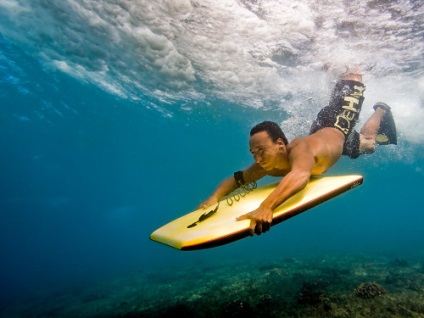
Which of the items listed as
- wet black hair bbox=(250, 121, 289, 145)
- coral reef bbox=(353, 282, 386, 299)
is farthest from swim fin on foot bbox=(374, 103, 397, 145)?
wet black hair bbox=(250, 121, 289, 145)

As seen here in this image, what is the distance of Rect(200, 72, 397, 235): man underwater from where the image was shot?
9.94 ft

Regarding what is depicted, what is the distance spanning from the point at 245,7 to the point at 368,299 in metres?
11.5

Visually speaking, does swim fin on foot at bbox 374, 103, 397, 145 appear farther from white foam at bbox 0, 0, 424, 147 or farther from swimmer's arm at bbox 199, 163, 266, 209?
white foam at bbox 0, 0, 424, 147

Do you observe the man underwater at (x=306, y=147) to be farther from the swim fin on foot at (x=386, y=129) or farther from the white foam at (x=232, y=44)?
the white foam at (x=232, y=44)

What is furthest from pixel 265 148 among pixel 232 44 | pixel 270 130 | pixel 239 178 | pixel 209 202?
pixel 232 44

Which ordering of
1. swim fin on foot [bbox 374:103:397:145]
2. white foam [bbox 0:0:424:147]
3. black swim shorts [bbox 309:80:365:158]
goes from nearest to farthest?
black swim shorts [bbox 309:80:365:158] → swim fin on foot [bbox 374:103:397:145] → white foam [bbox 0:0:424:147]

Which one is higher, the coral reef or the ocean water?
the ocean water

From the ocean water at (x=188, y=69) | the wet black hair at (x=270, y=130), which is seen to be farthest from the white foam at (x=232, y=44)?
the wet black hair at (x=270, y=130)

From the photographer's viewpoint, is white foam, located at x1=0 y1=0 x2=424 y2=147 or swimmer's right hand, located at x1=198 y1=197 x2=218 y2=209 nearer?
swimmer's right hand, located at x1=198 y1=197 x2=218 y2=209

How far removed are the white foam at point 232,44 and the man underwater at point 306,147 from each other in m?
5.11

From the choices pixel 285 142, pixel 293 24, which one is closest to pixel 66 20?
pixel 293 24

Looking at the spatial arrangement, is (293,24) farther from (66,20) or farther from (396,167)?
Answer: (396,167)

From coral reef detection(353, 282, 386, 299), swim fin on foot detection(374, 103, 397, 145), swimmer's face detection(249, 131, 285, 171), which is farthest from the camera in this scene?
coral reef detection(353, 282, 386, 299)

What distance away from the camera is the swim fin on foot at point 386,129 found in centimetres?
778
